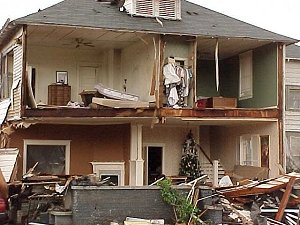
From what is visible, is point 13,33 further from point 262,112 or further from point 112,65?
point 262,112

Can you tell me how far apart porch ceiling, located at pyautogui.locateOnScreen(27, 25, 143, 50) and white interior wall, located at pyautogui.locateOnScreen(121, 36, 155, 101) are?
33 centimetres

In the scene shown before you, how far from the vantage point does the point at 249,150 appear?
2469 centimetres

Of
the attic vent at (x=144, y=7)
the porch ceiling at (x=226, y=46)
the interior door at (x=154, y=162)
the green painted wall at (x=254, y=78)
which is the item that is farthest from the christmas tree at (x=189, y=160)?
the attic vent at (x=144, y=7)

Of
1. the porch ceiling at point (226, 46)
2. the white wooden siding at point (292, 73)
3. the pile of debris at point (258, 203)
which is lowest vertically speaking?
the pile of debris at point (258, 203)

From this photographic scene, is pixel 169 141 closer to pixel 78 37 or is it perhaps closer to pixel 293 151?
pixel 78 37

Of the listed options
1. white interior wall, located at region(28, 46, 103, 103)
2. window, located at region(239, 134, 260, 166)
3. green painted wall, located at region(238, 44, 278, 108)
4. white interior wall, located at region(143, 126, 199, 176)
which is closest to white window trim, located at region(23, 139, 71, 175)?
white interior wall, located at region(28, 46, 103, 103)

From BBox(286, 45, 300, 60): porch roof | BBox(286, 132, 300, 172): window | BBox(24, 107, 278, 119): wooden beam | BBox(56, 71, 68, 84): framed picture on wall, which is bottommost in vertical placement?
BBox(286, 132, 300, 172): window

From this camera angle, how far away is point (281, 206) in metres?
18.6

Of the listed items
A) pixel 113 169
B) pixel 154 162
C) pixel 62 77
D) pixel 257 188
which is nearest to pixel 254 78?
pixel 154 162

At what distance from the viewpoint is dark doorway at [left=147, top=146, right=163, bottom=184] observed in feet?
84.0

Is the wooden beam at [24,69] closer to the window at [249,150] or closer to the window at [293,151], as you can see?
the window at [249,150]

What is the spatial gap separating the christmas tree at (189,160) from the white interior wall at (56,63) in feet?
16.1

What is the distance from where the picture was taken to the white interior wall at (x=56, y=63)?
24266 mm

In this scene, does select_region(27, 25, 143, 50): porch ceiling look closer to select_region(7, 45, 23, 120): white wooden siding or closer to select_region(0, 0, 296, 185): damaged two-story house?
select_region(0, 0, 296, 185): damaged two-story house
